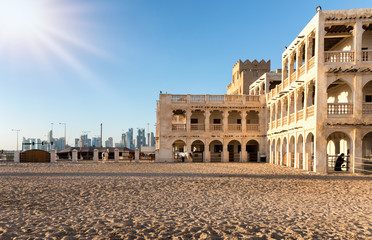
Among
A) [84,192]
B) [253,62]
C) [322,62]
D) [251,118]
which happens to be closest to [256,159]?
[251,118]

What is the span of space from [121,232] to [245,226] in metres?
2.90

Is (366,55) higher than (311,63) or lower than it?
higher

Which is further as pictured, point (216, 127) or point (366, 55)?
point (216, 127)

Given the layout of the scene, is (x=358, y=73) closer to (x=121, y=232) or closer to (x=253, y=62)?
(x=121, y=232)

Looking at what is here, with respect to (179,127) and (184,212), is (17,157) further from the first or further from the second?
(184,212)

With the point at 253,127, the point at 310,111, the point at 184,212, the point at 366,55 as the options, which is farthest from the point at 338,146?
the point at 184,212

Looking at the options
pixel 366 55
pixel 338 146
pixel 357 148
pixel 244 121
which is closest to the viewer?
pixel 357 148

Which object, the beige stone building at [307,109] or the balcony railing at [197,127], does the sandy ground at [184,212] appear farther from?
the balcony railing at [197,127]

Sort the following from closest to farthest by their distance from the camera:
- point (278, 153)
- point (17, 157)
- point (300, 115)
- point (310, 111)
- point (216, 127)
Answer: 1. point (310, 111)
2. point (300, 115)
3. point (278, 153)
4. point (17, 157)
5. point (216, 127)

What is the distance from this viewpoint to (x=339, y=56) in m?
21.2

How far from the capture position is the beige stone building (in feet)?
67.1

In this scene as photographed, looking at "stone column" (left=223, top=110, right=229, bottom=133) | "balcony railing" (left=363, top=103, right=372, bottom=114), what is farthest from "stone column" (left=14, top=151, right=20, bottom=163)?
"balcony railing" (left=363, top=103, right=372, bottom=114)

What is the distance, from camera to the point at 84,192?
40.2 feet

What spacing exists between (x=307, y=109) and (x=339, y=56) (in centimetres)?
428
